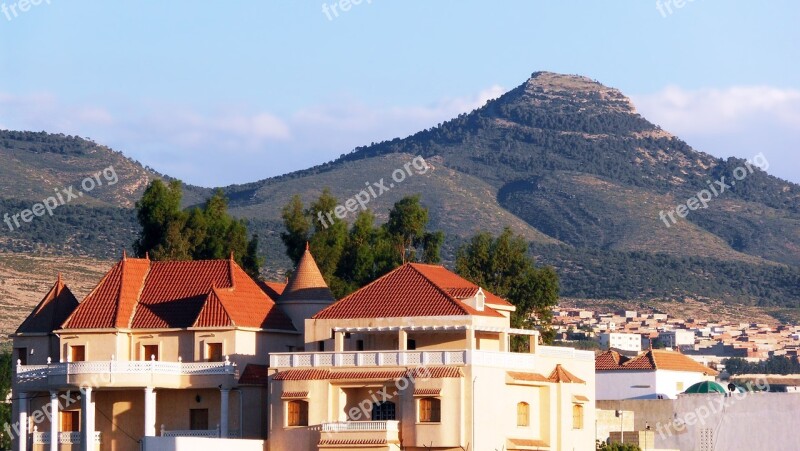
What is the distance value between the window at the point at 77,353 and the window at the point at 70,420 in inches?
78.4

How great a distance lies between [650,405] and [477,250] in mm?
13918

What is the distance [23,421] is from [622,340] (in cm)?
12774

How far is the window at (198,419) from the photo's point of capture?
209 feet

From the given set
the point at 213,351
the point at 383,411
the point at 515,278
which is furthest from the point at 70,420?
the point at 515,278

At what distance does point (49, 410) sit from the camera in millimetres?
65000

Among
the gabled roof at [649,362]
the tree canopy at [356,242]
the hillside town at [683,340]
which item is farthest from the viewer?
the hillside town at [683,340]

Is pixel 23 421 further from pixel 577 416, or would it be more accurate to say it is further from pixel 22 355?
pixel 577 416

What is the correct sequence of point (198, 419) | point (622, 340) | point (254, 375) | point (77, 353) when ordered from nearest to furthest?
point (254, 375) < point (198, 419) < point (77, 353) < point (622, 340)

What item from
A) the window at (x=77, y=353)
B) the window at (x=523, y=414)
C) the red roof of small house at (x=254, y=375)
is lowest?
the window at (x=523, y=414)

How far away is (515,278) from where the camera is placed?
275ft

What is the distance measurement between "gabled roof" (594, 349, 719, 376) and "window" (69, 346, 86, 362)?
31478 mm

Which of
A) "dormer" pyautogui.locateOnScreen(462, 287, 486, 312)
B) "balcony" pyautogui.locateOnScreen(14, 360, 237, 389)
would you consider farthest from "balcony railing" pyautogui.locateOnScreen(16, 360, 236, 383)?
"dormer" pyautogui.locateOnScreen(462, 287, 486, 312)

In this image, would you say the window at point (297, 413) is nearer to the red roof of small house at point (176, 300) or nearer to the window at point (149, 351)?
the red roof of small house at point (176, 300)

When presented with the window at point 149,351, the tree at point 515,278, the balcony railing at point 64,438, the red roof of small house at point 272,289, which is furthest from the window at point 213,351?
the tree at point 515,278
